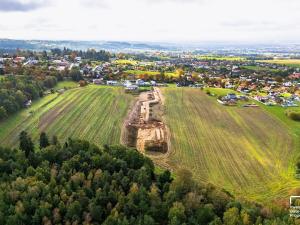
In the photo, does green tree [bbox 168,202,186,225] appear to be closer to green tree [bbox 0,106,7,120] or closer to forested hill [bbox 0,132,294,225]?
forested hill [bbox 0,132,294,225]

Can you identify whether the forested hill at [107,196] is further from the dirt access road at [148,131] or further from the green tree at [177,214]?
the dirt access road at [148,131]

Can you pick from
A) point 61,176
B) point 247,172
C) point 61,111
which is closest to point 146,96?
point 61,111

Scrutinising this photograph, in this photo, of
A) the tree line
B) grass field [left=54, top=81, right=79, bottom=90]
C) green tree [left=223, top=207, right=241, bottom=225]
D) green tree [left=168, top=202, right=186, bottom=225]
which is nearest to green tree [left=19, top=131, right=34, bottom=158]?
the tree line

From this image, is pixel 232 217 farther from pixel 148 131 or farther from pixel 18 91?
pixel 18 91

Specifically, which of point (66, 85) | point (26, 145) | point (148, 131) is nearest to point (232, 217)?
point (26, 145)

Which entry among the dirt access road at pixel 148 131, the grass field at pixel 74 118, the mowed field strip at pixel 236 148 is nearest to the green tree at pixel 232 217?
the mowed field strip at pixel 236 148

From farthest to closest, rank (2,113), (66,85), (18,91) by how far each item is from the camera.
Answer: (66,85), (18,91), (2,113)
